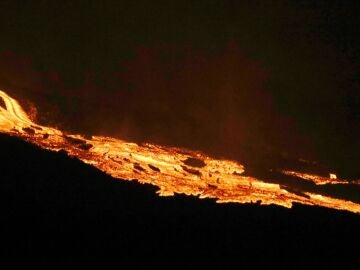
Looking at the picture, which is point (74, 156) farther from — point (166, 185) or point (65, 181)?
point (166, 185)

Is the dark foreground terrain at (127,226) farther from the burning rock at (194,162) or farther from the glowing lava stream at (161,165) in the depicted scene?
the burning rock at (194,162)

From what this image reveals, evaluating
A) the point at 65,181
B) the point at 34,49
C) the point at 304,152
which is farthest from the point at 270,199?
the point at 34,49

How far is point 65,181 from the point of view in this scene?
143 inches

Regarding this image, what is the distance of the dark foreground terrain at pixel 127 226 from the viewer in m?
3.41

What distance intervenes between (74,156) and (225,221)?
1.42 m

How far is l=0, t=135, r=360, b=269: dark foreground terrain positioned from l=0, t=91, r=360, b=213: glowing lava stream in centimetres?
10

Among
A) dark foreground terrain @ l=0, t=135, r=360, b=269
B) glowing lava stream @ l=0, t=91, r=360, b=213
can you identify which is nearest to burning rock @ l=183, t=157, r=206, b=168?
glowing lava stream @ l=0, t=91, r=360, b=213

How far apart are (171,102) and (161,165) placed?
815 mm

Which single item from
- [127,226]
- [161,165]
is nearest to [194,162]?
[161,165]

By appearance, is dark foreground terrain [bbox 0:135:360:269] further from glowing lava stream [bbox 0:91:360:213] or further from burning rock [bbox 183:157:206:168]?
burning rock [bbox 183:157:206:168]

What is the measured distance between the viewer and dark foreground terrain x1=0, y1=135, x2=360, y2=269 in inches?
134

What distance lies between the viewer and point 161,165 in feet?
12.7

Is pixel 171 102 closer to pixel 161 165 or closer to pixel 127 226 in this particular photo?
pixel 161 165

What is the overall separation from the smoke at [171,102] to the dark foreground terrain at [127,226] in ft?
1.37
